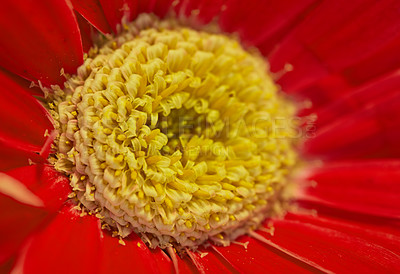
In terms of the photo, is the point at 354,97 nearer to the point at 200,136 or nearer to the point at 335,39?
the point at 335,39

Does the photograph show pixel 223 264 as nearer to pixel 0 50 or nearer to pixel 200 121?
pixel 200 121

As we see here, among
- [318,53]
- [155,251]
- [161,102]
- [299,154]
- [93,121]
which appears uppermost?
[318,53]

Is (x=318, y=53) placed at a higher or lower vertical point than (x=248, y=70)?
higher

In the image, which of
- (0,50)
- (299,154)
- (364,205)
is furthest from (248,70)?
(0,50)

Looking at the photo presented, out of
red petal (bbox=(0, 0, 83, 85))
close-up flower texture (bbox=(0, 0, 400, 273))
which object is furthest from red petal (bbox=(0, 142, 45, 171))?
red petal (bbox=(0, 0, 83, 85))

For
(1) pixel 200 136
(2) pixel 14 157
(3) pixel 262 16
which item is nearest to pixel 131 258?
(2) pixel 14 157

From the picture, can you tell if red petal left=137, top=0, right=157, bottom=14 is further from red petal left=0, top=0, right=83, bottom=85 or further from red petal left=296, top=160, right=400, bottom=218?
red petal left=296, top=160, right=400, bottom=218

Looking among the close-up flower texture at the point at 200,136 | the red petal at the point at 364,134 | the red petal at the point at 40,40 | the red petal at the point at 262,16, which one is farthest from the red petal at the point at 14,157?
the red petal at the point at 364,134
